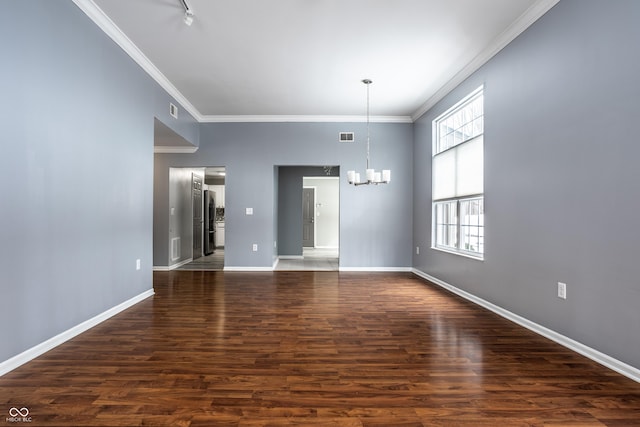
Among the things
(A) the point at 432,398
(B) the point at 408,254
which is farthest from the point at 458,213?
(A) the point at 432,398

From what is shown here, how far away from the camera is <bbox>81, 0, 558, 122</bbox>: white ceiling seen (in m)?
3.07

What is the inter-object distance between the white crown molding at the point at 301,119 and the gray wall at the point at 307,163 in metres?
0.08

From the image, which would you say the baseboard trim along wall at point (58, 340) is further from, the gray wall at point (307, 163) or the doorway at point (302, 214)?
the doorway at point (302, 214)

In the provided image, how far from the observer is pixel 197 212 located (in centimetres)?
789

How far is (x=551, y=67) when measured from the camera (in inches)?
113

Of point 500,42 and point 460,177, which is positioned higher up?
point 500,42

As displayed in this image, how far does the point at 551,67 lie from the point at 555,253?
166 cm

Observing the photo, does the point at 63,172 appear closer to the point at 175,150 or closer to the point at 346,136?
the point at 175,150

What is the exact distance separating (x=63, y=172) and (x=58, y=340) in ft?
4.60

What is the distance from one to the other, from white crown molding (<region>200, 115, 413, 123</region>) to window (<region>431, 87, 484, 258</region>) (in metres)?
1.11

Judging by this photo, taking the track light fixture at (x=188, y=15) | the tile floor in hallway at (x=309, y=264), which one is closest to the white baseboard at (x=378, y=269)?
the tile floor in hallway at (x=309, y=264)

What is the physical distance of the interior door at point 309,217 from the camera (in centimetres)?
1080

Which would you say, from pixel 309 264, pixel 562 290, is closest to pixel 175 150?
pixel 309 264

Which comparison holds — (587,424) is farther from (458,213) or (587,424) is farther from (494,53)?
(494,53)
